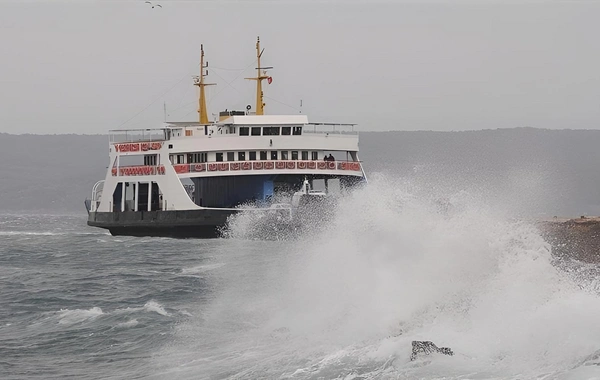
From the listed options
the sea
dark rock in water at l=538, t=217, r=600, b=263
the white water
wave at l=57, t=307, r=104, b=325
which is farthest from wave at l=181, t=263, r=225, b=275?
dark rock in water at l=538, t=217, r=600, b=263

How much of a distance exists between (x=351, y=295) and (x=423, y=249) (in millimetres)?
2058

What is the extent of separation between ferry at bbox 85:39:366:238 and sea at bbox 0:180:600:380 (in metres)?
17.2

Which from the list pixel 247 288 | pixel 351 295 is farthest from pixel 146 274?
pixel 351 295

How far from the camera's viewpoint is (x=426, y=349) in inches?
819

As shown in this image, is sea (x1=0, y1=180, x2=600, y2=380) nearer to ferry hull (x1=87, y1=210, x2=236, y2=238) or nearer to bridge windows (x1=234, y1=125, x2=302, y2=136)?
ferry hull (x1=87, y1=210, x2=236, y2=238)

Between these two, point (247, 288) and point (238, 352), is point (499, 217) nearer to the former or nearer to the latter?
point (238, 352)

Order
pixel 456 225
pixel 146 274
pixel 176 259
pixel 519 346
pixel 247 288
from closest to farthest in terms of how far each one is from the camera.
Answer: pixel 519 346 → pixel 456 225 → pixel 247 288 → pixel 146 274 → pixel 176 259

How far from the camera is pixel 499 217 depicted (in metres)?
28.5

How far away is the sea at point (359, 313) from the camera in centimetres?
2108

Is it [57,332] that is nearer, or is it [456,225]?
[456,225]

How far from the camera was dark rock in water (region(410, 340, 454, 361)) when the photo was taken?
20.7 meters

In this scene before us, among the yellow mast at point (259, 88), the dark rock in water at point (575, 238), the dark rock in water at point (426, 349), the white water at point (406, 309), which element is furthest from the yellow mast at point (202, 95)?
the dark rock in water at point (426, 349)

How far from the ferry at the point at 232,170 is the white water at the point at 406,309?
22.4 m

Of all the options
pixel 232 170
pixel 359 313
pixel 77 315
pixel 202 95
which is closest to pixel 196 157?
pixel 232 170
